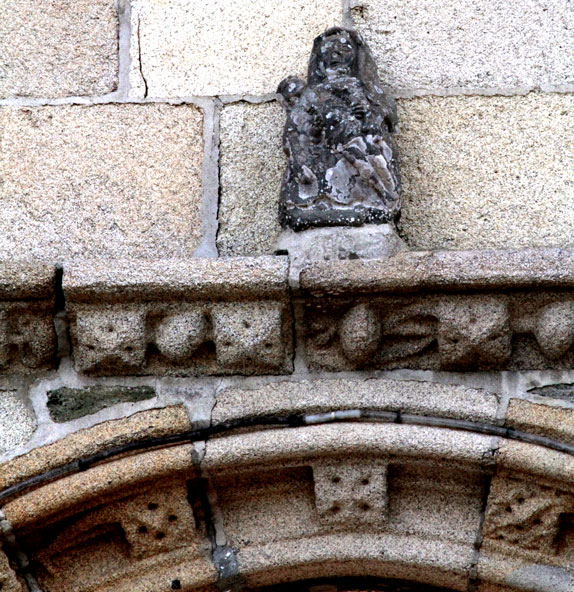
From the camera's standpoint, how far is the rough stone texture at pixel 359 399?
8.75 feet

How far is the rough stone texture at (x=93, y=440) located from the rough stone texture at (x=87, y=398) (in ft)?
0.16

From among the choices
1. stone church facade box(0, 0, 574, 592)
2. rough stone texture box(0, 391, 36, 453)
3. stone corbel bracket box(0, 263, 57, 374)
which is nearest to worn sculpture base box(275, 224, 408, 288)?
stone church facade box(0, 0, 574, 592)

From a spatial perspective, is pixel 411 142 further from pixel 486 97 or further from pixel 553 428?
pixel 553 428

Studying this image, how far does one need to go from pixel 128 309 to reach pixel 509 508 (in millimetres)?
845

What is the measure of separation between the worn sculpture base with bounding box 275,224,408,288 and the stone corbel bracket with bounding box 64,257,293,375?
6cm

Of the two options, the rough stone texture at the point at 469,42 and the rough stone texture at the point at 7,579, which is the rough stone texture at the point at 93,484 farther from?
the rough stone texture at the point at 469,42

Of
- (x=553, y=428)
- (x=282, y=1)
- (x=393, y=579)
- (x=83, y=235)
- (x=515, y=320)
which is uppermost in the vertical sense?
(x=282, y=1)

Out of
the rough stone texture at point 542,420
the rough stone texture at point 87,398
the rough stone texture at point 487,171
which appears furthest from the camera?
the rough stone texture at point 487,171

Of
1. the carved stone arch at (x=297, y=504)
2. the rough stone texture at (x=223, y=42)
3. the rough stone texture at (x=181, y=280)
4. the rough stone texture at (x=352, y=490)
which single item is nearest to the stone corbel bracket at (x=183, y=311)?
the rough stone texture at (x=181, y=280)

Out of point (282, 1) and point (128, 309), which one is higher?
point (282, 1)

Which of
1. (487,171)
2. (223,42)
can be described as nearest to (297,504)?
(487,171)

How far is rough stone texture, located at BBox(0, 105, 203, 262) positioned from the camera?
292cm

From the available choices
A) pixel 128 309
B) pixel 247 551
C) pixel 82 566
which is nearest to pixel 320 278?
pixel 128 309

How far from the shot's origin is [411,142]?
2994 millimetres
